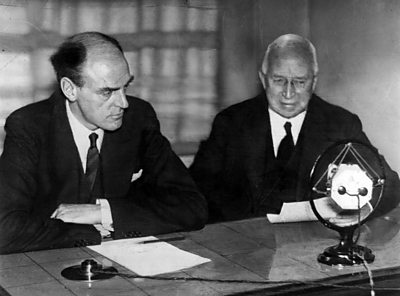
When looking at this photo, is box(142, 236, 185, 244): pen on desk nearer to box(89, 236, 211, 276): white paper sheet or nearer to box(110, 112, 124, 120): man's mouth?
box(89, 236, 211, 276): white paper sheet

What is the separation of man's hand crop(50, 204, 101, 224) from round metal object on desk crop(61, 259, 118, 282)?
1.64 feet

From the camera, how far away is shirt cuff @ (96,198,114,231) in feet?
11.1

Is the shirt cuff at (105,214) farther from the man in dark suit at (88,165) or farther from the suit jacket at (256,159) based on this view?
the suit jacket at (256,159)

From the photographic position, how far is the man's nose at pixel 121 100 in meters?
3.41

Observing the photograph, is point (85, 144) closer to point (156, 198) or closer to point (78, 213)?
point (78, 213)

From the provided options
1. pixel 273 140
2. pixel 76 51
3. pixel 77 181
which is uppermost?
Result: pixel 76 51

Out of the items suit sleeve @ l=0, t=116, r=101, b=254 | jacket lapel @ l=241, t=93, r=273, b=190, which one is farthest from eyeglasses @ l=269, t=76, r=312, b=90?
suit sleeve @ l=0, t=116, r=101, b=254

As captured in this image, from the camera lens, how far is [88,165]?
3463mm

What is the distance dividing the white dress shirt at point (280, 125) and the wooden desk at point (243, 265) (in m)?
0.50

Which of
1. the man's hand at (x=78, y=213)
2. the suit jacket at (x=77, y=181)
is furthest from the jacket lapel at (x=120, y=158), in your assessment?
the man's hand at (x=78, y=213)

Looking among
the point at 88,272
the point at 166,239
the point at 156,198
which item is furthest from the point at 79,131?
the point at 88,272

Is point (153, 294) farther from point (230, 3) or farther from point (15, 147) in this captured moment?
point (230, 3)

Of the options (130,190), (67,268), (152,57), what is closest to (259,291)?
(67,268)

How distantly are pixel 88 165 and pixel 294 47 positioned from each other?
3.91ft
